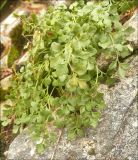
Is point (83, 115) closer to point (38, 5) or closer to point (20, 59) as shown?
point (20, 59)

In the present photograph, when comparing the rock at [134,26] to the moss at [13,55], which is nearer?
the rock at [134,26]

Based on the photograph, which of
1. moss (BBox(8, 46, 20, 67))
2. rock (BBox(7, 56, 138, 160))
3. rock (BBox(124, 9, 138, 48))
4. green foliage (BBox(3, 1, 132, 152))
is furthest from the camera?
moss (BBox(8, 46, 20, 67))

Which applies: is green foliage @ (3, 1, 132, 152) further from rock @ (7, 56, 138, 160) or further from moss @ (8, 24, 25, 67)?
moss @ (8, 24, 25, 67)

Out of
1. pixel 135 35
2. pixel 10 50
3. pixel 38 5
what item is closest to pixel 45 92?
pixel 135 35

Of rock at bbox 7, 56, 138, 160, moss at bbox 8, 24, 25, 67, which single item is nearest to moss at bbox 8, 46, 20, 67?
moss at bbox 8, 24, 25, 67

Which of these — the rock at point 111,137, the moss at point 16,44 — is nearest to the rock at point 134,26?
the rock at point 111,137

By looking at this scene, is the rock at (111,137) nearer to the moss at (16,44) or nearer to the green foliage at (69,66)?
the green foliage at (69,66)
